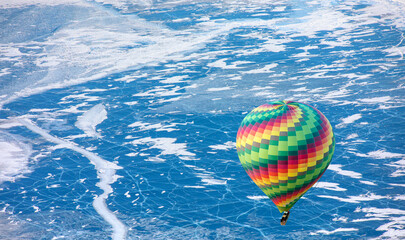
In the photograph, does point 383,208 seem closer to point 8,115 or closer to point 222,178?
point 222,178

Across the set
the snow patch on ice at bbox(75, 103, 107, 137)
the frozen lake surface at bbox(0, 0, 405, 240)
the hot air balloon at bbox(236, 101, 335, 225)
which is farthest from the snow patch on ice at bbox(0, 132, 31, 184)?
the hot air balloon at bbox(236, 101, 335, 225)

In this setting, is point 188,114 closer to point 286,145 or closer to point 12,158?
point 12,158

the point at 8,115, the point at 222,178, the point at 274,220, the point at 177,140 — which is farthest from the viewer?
the point at 8,115

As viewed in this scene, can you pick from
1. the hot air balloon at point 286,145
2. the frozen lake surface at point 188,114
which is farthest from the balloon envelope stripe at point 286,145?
the frozen lake surface at point 188,114

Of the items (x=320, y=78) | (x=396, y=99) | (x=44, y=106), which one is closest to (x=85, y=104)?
(x=44, y=106)

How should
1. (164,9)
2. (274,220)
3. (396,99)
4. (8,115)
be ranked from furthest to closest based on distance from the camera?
(164,9) < (8,115) < (396,99) < (274,220)

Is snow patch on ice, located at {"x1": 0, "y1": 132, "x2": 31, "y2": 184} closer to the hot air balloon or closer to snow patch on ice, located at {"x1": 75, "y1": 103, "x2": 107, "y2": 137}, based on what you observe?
snow patch on ice, located at {"x1": 75, "y1": 103, "x2": 107, "y2": 137}

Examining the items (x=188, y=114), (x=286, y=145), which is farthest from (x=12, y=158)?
(x=286, y=145)
